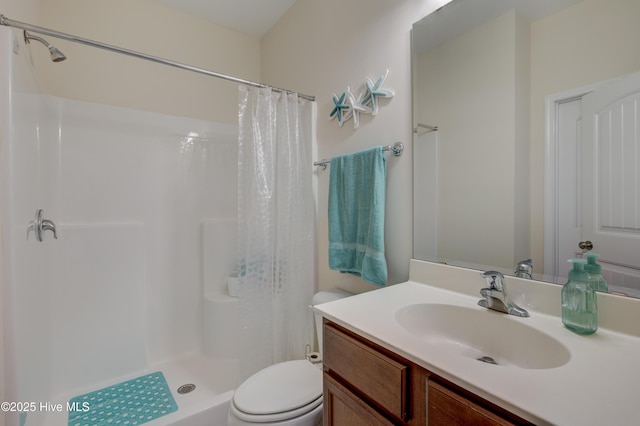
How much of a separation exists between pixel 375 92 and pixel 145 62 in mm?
1705

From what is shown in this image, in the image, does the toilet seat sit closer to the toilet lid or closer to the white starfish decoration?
the toilet lid

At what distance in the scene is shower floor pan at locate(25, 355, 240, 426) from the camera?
52.6 inches

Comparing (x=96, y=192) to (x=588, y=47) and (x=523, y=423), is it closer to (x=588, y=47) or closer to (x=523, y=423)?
(x=523, y=423)

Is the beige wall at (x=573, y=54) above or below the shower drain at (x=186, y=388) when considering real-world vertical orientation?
above

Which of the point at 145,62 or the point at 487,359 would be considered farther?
the point at 145,62

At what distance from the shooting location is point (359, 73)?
1517 mm

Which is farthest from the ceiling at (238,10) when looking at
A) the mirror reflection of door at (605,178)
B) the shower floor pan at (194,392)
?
the shower floor pan at (194,392)

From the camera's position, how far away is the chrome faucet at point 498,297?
0.90m

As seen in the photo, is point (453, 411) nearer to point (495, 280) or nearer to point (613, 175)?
point (495, 280)

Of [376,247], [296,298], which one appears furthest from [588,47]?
[296,298]

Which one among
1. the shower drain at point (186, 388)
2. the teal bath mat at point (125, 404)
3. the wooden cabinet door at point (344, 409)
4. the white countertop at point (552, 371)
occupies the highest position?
the white countertop at point (552, 371)

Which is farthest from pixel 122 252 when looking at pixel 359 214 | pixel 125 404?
pixel 359 214

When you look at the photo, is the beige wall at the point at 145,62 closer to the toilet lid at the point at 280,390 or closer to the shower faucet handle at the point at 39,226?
the shower faucet handle at the point at 39,226

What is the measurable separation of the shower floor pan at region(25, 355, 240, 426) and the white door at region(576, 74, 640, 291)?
65.3 inches
